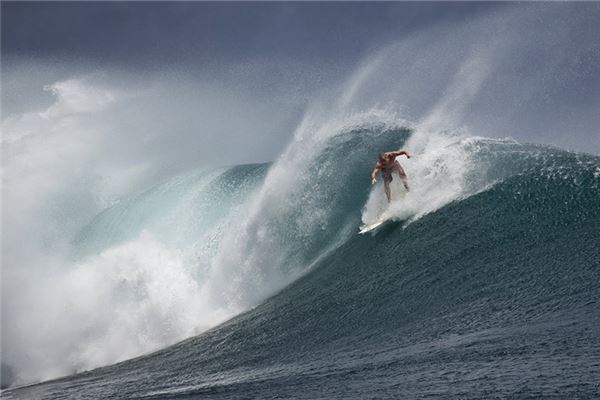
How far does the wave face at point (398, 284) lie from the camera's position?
4762 millimetres

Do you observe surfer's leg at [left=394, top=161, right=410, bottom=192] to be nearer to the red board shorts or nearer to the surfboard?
the red board shorts

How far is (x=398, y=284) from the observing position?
8.35 meters

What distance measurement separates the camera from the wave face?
4.76 m

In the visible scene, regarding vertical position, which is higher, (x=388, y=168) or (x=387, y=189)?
(x=388, y=168)

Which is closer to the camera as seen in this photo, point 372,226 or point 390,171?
point 372,226

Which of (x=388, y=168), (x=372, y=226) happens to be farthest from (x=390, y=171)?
(x=372, y=226)

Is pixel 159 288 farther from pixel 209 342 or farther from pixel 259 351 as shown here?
pixel 259 351

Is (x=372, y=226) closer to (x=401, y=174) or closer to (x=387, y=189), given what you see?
(x=387, y=189)

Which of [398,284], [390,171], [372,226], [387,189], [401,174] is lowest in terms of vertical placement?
[398,284]

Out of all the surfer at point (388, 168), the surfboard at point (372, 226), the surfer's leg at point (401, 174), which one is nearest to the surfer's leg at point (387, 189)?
the surfer at point (388, 168)

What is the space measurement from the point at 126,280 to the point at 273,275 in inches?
170

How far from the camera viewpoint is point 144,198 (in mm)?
23859

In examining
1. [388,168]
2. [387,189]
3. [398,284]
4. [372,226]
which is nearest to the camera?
[398,284]

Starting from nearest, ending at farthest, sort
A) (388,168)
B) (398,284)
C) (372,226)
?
(398,284) → (372,226) → (388,168)
